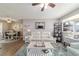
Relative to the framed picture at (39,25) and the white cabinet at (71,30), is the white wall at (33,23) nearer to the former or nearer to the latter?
the framed picture at (39,25)

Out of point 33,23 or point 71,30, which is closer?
point 33,23

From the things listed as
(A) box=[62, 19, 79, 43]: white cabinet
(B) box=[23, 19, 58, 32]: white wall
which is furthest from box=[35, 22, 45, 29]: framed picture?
(A) box=[62, 19, 79, 43]: white cabinet

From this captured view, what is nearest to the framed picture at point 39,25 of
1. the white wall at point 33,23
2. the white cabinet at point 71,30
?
the white wall at point 33,23

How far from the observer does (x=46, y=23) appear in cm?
265

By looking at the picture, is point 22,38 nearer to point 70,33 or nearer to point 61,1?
point 70,33

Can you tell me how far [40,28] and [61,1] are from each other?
1303 millimetres

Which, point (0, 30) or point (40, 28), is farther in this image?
point (40, 28)

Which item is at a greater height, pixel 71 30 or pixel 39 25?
pixel 39 25

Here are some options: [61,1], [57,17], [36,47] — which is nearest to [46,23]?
[57,17]

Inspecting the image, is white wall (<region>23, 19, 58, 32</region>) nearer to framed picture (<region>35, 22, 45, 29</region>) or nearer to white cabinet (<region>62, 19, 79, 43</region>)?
framed picture (<region>35, 22, 45, 29</region>)

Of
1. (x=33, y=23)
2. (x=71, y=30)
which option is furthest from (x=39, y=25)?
(x=71, y=30)

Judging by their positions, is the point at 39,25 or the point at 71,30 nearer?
the point at 39,25

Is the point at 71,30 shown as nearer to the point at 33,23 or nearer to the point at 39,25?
the point at 39,25

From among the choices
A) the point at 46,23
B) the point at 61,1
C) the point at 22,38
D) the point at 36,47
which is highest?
the point at 61,1
